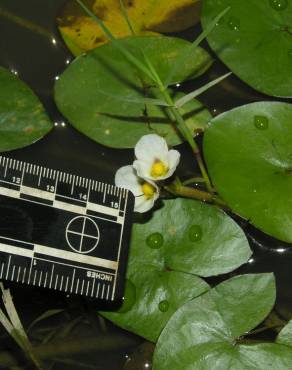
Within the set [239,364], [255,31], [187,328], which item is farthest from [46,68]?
[239,364]

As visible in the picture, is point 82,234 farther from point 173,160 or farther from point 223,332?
point 223,332

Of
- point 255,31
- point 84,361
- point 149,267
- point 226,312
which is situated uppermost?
point 255,31

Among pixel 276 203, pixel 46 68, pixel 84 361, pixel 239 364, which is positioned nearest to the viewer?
pixel 239 364

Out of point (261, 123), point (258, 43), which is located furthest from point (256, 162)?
point (258, 43)

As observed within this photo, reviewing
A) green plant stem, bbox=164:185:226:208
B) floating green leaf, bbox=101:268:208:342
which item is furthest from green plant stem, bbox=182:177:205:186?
floating green leaf, bbox=101:268:208:342

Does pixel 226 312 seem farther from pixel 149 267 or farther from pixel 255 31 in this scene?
pixel 255 31

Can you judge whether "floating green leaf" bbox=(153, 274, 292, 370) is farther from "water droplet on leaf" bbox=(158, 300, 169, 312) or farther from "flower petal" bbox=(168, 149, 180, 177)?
"flower petal" bbox=(168, 149, 180, 177)
